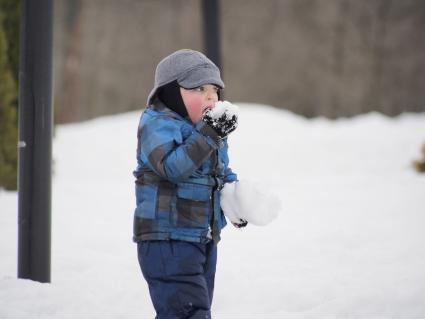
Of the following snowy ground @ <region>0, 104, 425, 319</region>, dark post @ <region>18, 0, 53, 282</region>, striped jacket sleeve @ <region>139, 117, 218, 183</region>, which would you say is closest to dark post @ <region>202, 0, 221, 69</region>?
snowy ground @ <region>0, 104, 425, 319</region>

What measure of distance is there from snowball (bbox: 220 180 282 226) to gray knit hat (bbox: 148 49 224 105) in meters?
0.47

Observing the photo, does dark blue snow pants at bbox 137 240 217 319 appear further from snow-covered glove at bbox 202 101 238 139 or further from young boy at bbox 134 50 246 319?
snow-covered glove at bbox 202 101 238 139

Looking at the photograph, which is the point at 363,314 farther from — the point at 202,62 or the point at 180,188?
the point at 202,62

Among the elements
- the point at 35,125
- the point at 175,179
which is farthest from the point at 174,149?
the point at 35,125

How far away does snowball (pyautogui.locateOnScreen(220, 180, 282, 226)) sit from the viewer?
259 cm

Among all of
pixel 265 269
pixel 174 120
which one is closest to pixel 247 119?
pixel 265 269

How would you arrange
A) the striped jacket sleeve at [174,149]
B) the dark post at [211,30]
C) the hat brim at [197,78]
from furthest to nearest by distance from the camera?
the dark post at [211,30], the hat brim at [197,78], the striped jacket sleeve at [174,149]

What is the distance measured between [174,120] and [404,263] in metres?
2.67

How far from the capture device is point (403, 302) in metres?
3.41

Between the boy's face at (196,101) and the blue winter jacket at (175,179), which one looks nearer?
the blue winter jacket at (175,179)

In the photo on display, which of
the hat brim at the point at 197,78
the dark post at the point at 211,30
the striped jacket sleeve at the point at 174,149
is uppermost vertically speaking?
the dark post at the point at 211,30

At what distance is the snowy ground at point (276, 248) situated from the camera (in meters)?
3.40

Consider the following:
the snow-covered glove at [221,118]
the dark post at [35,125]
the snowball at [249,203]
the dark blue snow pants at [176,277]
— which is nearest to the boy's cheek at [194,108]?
the snow-covered glove at [221,118]

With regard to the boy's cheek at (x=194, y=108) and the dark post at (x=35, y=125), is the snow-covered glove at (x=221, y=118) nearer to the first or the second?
the boy's cheek at (x=194, y=108)
